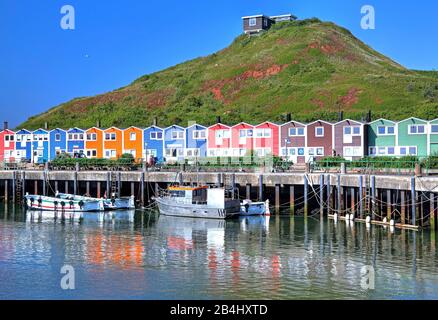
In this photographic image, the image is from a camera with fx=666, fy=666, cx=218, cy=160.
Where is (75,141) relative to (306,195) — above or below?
above

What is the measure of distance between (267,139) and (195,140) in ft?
34.9

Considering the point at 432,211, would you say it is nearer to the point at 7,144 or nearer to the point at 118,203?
the point at 118,203

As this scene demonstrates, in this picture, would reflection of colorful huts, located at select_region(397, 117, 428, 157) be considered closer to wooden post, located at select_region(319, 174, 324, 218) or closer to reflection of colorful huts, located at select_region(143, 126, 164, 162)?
wooden post, located at select_region(319, 174, 324, 218)

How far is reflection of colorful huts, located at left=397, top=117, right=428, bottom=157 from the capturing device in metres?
74.6

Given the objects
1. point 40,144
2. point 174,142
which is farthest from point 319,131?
point 40,144

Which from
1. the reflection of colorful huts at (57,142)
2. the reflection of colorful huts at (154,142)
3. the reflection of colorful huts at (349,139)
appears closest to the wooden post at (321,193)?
the reflection of colorful huts at (349,139)

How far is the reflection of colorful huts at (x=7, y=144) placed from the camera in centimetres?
10225

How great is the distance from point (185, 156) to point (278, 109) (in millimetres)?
53007

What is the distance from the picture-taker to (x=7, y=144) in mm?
102750

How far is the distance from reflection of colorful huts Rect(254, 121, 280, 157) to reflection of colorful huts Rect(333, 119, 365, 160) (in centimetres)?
761

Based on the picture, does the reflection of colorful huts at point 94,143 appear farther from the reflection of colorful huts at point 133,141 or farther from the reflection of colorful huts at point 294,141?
the reflection of colorful huts at point 294,141

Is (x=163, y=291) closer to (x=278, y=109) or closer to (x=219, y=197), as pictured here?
(x=219, y=197)

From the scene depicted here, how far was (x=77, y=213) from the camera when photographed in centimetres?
6372
